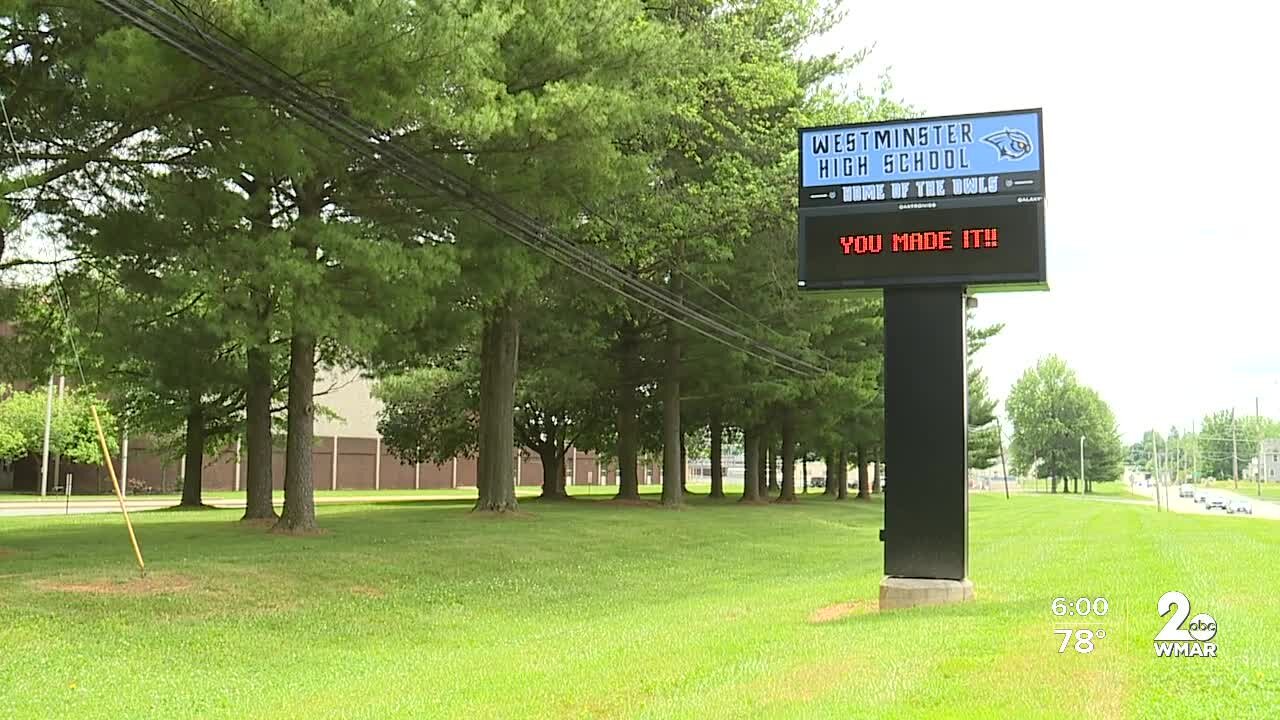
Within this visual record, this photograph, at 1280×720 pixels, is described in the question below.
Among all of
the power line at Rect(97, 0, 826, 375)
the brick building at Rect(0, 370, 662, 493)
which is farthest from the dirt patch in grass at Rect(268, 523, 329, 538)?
the brick building at Rect(0, 370, 662, 493)

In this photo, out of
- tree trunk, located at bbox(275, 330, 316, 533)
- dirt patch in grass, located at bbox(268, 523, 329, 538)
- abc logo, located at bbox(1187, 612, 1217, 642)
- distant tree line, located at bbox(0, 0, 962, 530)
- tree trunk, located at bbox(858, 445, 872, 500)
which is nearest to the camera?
abc logo, located at bbox(1187, 612, 1217, 642)

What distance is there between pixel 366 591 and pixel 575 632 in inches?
172

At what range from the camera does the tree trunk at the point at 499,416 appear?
2847 centimetres

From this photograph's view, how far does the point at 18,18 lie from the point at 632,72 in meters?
9.12

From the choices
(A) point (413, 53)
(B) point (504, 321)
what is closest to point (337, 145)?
(A) point (413, 53)

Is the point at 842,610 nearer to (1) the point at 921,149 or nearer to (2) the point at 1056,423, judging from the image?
(1) the point at 921,149

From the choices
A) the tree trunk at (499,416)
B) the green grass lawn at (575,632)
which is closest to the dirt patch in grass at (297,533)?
the green grass lawn at (575,632)

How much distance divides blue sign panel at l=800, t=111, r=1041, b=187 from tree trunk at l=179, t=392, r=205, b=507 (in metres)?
23.2

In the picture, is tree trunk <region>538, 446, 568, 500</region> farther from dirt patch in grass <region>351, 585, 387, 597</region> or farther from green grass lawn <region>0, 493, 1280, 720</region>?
dirt patch in grass <region>351, 585, 387, 597</region>

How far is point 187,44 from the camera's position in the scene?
13.4 metres

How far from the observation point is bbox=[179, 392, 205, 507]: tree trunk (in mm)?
33747

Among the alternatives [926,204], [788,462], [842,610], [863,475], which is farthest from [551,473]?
[926,204]

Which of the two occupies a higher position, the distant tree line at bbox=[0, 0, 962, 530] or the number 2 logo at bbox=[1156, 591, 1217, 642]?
the distant tree line at bbox=[0, 0, 962, 530]

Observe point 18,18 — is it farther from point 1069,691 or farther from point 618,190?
point 1069,691
